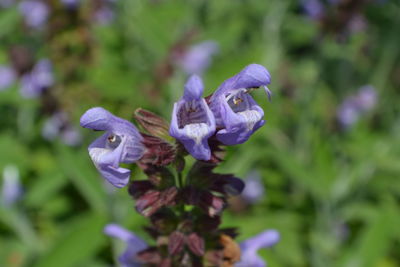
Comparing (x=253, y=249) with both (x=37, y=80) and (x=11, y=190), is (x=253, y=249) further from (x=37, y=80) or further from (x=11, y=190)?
(x=37, y=80)

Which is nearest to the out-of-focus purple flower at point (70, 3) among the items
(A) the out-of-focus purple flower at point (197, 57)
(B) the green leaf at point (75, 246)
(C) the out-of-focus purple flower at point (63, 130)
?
(C) the out-of-focus purple flower at point (63, 130)

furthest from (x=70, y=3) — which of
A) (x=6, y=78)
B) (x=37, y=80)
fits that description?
(x=6, y=78)

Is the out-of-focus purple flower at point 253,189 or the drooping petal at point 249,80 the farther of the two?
the out-of-focus purple flower at point 253,189

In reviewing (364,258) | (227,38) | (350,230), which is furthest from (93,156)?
(227,38)

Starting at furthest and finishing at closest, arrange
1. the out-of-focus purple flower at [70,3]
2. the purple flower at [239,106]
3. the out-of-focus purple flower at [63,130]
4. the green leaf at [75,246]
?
the out-of-focus purple flower at [63,130]
the out-of-focus purple flower at [70,3]
the green leaf at [75,246]
the purple flower at [239,106]

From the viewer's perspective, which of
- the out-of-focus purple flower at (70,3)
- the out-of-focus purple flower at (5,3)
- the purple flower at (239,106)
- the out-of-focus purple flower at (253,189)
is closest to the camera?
the purple flower at (239,106)

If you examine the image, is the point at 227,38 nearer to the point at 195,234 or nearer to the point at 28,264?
the point at 28,264

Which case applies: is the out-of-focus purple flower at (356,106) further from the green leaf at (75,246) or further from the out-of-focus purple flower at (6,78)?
the out-of-focus purple flower at (6,78)
